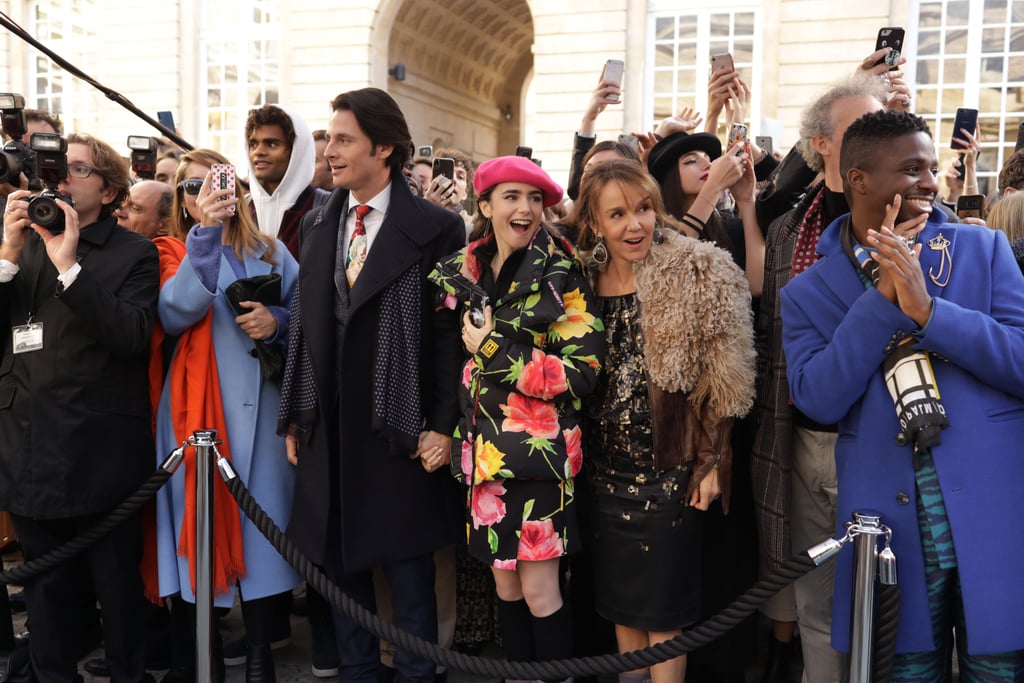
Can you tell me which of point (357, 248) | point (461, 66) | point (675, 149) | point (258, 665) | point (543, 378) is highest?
point (461, 66)

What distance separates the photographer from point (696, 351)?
112 inches

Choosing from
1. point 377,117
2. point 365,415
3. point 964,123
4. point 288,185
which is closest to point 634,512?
point 365,415

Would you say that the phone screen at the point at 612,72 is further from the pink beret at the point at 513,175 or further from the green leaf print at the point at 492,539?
the green leaf print at the point at 492,539

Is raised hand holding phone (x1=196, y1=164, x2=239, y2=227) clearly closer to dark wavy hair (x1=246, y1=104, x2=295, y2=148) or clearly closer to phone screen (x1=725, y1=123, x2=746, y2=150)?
dark wavy hair (x1=246, y1=104, x2=295, y2=148)

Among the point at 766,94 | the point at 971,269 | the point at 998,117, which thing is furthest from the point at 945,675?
the point at 998,117

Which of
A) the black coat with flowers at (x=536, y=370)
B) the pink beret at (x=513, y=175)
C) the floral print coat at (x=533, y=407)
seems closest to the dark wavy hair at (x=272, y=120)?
the pink beret at (x=513, y=175)

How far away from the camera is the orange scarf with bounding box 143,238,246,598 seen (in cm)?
333

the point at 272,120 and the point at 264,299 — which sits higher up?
the point at 272,120

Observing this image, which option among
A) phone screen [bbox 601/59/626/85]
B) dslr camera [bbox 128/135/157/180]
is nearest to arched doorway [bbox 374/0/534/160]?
dslr camera [bbox 128/135/157/180]

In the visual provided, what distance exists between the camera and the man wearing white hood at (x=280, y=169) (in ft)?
12.9

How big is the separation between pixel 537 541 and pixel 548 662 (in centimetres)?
41

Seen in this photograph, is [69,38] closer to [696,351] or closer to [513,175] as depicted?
[513,175]

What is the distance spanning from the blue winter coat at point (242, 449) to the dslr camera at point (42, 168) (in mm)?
457

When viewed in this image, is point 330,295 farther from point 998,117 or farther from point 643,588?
point 998,117
